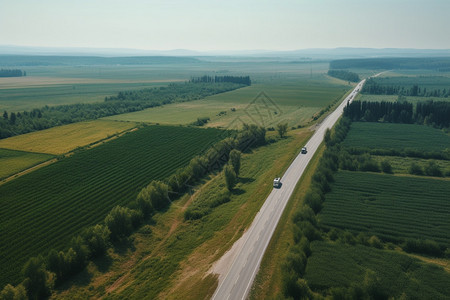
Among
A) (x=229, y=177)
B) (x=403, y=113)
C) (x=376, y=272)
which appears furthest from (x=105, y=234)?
(x=403, y=113)

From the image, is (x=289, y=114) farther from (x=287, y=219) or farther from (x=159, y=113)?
(x=287, y=219)

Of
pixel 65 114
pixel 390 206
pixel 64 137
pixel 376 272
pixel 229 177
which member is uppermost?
pixel 65 114

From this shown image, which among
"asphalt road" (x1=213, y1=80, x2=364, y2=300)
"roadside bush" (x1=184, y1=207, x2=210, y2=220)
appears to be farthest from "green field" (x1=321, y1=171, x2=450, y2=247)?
"roadside bush" (x1=184, y1=207, x2=210, y2=220)

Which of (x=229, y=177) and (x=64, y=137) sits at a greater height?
(x=64, y=137)

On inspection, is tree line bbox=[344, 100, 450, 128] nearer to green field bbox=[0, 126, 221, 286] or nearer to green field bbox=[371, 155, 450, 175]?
green field bbox=[371, 155, 450, 175]

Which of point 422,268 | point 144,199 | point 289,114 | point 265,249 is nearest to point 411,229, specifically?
point 422,268

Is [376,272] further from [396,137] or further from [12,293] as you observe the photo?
[396,137]
